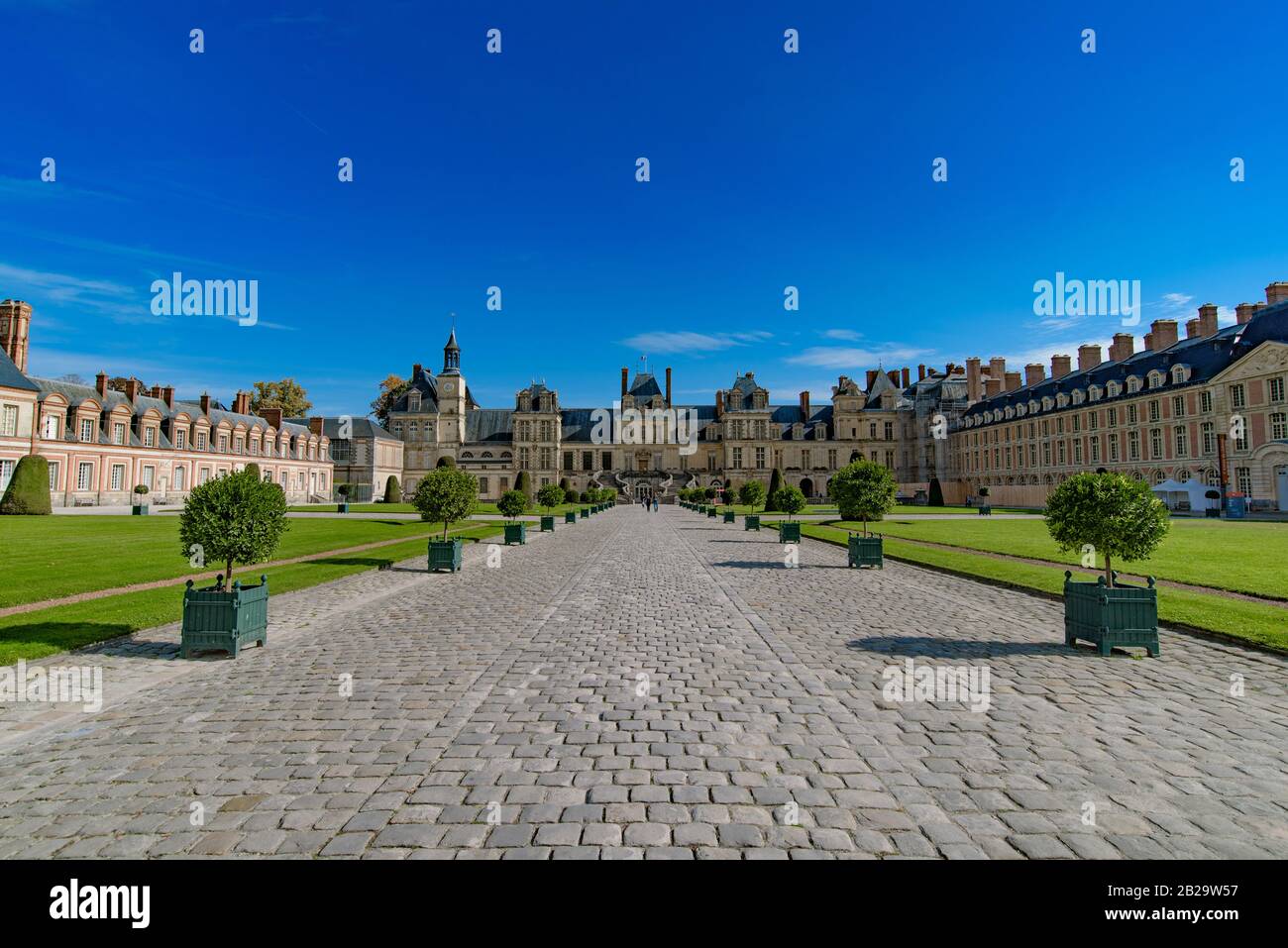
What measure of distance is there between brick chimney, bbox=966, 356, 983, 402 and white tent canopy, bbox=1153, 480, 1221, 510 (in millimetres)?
33006

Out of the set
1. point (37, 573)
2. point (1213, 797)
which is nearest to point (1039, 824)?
point (1213, 797)

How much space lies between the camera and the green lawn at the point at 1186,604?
8.29 meters

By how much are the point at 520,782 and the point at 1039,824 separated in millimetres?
3068

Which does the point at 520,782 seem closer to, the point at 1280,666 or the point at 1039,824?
the point at 1039,824

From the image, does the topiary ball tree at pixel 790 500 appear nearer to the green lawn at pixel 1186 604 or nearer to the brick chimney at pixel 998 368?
the green lawn at pixel 1186 604

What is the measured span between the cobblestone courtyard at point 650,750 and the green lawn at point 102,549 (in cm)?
503

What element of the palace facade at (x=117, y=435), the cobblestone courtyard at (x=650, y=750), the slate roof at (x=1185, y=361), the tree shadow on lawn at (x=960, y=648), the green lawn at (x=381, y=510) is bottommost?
the tree shadow on lawn at (x=960, y=648)

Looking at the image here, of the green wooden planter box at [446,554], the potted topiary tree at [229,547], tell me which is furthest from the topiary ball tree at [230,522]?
the green wooden planter box at [446,554]

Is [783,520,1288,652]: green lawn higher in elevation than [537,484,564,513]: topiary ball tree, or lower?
lower

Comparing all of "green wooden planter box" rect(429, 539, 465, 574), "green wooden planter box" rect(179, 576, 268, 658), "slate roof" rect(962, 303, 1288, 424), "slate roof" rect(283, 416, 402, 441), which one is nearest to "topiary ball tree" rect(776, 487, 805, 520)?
"green wooden planter box" rect(429, 539, 465, 574)

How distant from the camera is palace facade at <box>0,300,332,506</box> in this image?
41125 millimetres

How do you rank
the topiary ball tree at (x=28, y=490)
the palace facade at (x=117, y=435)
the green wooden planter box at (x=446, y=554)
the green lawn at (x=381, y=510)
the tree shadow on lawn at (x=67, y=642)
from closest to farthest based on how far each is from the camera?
the tree shadow on lawn at (x=67, y=642), the green wooden planter box at (x=446, y=554), the topiary ball tree at (x=28, y=490), the palace facade at (x=117, y=435), the green lawn at (x=381, y=510)

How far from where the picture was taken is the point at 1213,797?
3.94 metres

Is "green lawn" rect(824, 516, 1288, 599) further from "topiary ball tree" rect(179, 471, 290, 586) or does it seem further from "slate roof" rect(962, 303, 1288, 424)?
"slate roof" rect(962, 303, 1288, 424)
